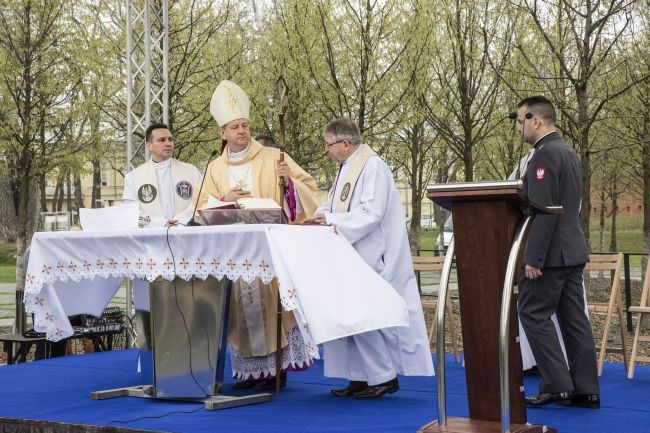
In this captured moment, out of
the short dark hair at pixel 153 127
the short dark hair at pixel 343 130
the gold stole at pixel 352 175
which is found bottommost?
the gold stole at pixel 352 175

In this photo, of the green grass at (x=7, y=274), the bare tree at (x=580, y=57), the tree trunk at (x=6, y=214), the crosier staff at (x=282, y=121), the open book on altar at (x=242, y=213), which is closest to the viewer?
the open book on altar at (x=242, y=213)

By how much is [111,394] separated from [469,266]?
2954mm

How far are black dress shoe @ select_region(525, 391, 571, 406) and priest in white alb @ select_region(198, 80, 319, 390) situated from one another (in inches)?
59.6

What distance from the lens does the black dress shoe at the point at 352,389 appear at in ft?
22.1

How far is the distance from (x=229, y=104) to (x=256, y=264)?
1.58m

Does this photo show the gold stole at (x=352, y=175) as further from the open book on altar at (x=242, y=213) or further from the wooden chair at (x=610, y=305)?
the wooden chair at (x=610, y=305)

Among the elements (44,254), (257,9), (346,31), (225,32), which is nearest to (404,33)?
(346,31)

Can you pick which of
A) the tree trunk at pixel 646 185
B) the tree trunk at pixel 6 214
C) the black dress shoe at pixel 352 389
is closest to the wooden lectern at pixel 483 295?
the black dress shoe at pixel 352 389

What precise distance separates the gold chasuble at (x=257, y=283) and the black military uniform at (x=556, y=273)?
1.76 meters

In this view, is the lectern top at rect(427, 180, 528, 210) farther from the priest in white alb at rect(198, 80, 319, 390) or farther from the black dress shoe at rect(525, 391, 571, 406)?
the priest in white alb at rect(198, 80, 319, 390)

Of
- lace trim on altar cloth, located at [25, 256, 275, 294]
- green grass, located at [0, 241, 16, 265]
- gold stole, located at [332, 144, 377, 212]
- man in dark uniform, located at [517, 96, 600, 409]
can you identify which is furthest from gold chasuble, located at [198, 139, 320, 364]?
green grass, located at [0, 241, 16, 265]

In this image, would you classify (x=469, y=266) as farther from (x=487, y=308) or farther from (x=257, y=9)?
(x=257, y=9)

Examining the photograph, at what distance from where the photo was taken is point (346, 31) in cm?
1334

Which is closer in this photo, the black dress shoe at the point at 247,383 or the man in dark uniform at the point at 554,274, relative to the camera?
the man in dark uniform at the point at 554,274
